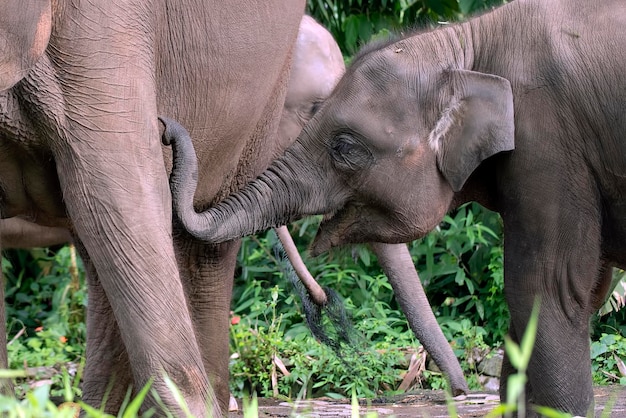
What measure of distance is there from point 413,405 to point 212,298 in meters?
1.21

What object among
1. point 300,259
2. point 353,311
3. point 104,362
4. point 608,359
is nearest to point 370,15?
point 353,311

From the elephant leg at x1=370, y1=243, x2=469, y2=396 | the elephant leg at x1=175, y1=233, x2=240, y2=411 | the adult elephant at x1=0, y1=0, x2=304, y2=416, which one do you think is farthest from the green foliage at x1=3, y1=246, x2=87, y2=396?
the adult elephant at x1=0, y1=0, x2=304, y2=416

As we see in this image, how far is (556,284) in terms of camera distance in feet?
11.9

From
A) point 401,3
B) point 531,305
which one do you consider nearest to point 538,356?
point 531,305

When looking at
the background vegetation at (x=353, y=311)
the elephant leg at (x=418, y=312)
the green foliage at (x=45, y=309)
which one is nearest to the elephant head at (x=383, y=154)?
the elephant leg at (x=418, y=312)

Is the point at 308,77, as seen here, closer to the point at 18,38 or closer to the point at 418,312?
the point at 418,312

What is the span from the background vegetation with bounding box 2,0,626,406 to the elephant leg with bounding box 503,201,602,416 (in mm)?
1884

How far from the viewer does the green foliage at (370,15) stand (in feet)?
21.5

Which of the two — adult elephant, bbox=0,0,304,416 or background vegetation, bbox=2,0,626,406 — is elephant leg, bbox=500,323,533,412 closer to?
adult elephant, bbox=0,0,304,416

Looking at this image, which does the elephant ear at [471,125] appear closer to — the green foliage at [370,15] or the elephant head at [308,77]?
the elephant head at [308,77]

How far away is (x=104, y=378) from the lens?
445cm

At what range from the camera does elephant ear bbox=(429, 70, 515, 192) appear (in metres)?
3.64

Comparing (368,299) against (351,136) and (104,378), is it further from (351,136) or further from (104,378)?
(351,136)

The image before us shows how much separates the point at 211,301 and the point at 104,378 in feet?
1.74
